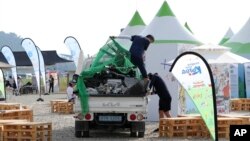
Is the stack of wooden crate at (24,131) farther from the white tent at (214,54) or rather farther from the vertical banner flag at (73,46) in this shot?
the vertical banner flag at (73,46)

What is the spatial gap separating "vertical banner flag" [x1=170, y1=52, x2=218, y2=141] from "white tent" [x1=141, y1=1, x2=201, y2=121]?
9.55 metres

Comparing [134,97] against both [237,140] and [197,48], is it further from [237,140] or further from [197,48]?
[237,140]

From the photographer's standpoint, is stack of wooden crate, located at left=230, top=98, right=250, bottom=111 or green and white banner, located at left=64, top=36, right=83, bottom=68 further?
green and white banner, located at left=64, top=36, right=83, bottom=68

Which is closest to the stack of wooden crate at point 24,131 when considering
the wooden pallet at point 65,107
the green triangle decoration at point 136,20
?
the wooden pallet at point 65,107

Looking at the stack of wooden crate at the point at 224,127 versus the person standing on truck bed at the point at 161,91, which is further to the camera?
the person standing on truck bed at the point at 161,91

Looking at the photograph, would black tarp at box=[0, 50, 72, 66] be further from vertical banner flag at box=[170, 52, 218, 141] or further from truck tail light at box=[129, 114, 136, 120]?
vertical banner flag at box=[170, 52, 218, 141]

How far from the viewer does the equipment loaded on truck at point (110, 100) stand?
41.7 ft

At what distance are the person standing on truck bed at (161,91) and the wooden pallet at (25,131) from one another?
3437 mm

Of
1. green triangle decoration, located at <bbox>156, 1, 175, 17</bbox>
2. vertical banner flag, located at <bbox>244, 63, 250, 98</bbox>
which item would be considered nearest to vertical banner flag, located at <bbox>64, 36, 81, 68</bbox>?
vertical banner flag, located at <bbox>244, 63, 250, 98</bbox>

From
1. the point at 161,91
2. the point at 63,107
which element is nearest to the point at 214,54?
the point at 161,91

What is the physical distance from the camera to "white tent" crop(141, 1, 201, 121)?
17000 millimetres

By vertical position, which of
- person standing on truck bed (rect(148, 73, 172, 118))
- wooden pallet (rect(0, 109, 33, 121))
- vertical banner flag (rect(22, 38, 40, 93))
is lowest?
wooden pallet (rect(0, 109, 33, 121))

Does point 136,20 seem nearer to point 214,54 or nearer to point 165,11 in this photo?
point 165,11

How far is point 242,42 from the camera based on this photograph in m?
29.4
